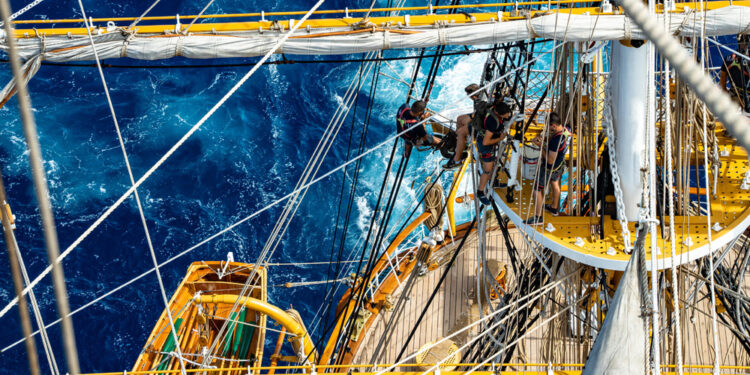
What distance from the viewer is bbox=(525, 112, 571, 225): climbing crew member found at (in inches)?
484

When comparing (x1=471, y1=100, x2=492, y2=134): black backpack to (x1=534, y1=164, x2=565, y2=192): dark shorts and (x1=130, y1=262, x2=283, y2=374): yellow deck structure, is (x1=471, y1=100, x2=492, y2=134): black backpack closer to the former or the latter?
(x1=534, y1=164, x2=565, y2=192): dark shorts

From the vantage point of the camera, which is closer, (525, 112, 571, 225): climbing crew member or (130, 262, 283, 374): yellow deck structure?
(525, 112, 571, 225): climbing crew member

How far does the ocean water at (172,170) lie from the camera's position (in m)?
23.9

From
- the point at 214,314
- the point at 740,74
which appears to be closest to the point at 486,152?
the point at 740,74

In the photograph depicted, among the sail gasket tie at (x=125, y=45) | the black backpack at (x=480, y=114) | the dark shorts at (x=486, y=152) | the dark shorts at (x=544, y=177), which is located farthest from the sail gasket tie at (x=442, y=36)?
the sail gasket tie at (x=125, y=45)

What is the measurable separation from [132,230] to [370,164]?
24.9 feet

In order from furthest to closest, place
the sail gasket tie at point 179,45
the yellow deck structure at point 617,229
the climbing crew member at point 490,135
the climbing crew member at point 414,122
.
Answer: the climbing crew member at point 414,122
the sail gasket tie at point 179,45
the climbing crew member at point 490,135
the yellow deck structure at point 617,229

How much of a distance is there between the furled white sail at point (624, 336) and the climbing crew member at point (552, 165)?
3936 mm

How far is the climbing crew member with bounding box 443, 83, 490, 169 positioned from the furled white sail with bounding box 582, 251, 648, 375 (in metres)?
4.81

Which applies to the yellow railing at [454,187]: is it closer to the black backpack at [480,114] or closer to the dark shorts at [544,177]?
the black backpack at [480,114]

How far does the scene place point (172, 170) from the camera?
2647 centimetres

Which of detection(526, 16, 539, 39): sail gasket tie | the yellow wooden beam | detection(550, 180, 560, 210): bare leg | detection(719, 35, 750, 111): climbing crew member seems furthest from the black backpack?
the yellow wooden beam

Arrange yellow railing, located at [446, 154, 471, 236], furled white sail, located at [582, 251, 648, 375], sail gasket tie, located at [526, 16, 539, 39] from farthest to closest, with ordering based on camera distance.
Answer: yellow railing, located at [446, 154, 471, 236] < sail gasket tie, located at [526, 16, 539, 39] < furled white sail, located at [582, 251, 648, 375]

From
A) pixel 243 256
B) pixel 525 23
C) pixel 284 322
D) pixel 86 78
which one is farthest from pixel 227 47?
pixel 86 78
